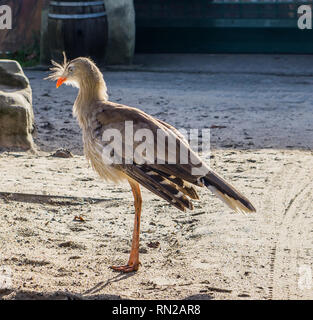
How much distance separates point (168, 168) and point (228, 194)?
39 cm

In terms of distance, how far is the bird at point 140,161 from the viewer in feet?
12.8

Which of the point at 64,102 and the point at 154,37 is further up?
the point at 154,37

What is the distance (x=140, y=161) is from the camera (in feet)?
13.1

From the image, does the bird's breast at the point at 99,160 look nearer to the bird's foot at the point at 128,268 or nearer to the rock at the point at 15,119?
A: the bird's foot at the point at 128,268

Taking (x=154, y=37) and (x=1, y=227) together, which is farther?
(x=154, y=37)

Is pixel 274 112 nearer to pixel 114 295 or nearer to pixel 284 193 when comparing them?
pixel 284 193

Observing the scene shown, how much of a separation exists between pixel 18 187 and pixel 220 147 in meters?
2.32

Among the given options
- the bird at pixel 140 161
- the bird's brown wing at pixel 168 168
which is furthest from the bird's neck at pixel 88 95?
the bird's brown wing at pixel 168 168

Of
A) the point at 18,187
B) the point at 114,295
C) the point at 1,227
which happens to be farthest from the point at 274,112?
the point at 114,295

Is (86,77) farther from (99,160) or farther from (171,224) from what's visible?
(171,224)

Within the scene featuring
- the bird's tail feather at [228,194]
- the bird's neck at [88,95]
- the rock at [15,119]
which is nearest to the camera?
the bird's tail feather at [228,194]

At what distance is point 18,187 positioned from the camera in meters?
5.49

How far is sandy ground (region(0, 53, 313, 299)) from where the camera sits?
3932 mm

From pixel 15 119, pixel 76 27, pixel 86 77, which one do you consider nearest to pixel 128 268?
pixel 86 77
